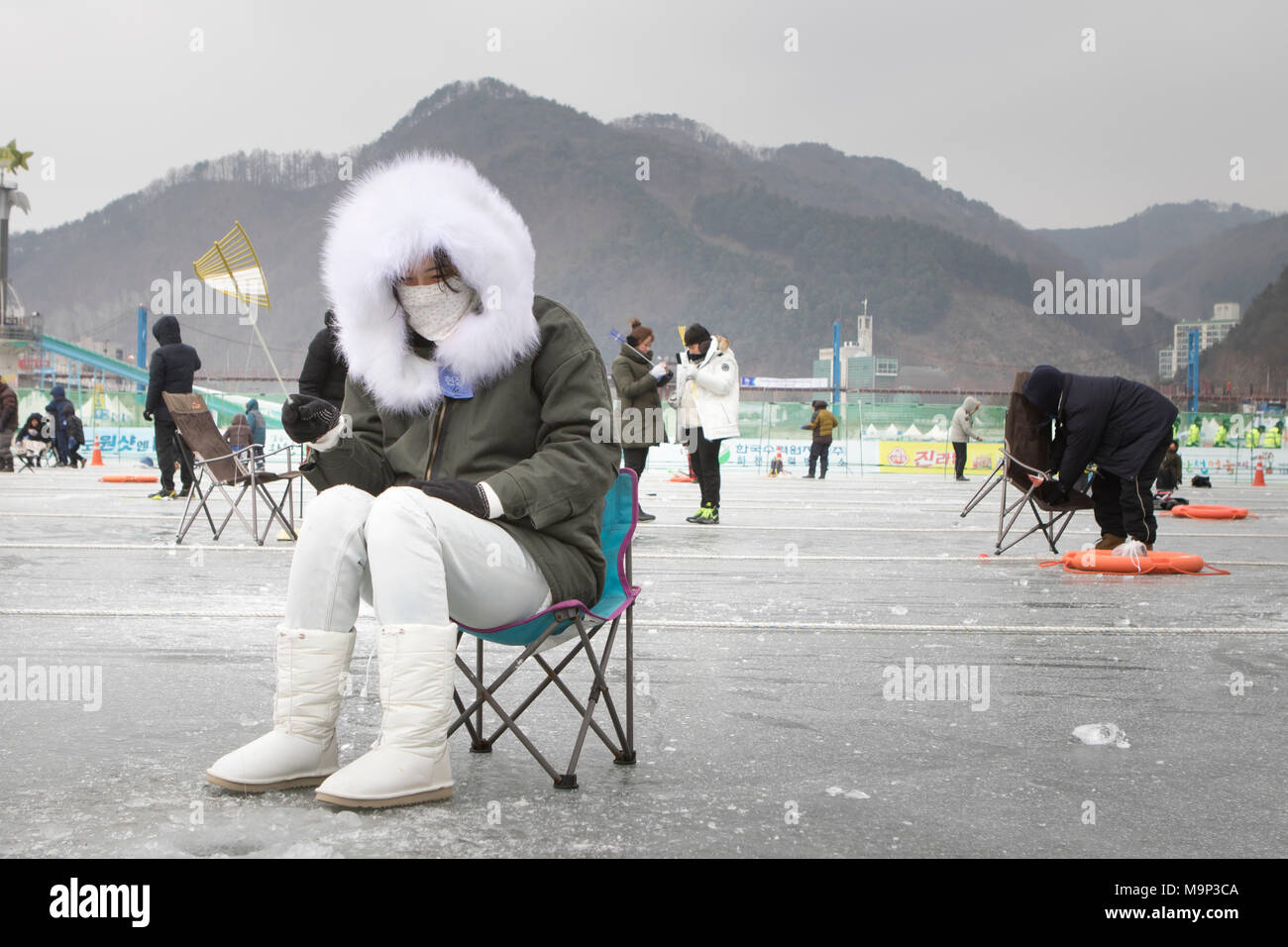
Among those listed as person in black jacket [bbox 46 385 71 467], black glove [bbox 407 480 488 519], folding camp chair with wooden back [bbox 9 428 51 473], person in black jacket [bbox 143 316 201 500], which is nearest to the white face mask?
black glove [bbox 407 480 488 519]

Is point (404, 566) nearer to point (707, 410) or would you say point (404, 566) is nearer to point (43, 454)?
point (707, 410)

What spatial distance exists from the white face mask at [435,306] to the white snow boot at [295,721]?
2.55ft

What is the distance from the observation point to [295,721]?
2.80 m

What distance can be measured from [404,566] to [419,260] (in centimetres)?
79

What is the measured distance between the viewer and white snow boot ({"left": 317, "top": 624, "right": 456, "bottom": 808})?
265 cm

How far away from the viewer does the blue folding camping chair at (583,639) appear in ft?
9.32

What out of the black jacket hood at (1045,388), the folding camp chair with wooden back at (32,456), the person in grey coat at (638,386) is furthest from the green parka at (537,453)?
the folding camp chair with wooden back at (32,456)

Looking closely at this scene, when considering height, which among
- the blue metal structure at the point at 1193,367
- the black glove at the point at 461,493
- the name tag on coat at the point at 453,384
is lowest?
the black glove at the point at 461,493

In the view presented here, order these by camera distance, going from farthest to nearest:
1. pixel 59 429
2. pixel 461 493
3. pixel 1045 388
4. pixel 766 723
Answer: pixel 59 429 < pixel 1045 388 < pixel 766 723 < pixel 461 493

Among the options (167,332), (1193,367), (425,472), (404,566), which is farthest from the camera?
(1193,367)

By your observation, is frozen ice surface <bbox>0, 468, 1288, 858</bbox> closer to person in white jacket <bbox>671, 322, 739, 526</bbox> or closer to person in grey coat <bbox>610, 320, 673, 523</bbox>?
person in grey coat <bbox>610, 320, 673, 523</bbox>

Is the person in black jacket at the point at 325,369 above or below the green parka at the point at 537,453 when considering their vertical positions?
above

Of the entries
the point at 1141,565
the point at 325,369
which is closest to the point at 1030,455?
the point at 1141,565

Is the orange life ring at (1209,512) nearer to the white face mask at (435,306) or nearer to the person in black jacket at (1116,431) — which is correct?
the person in black jacket at (1116,431)
